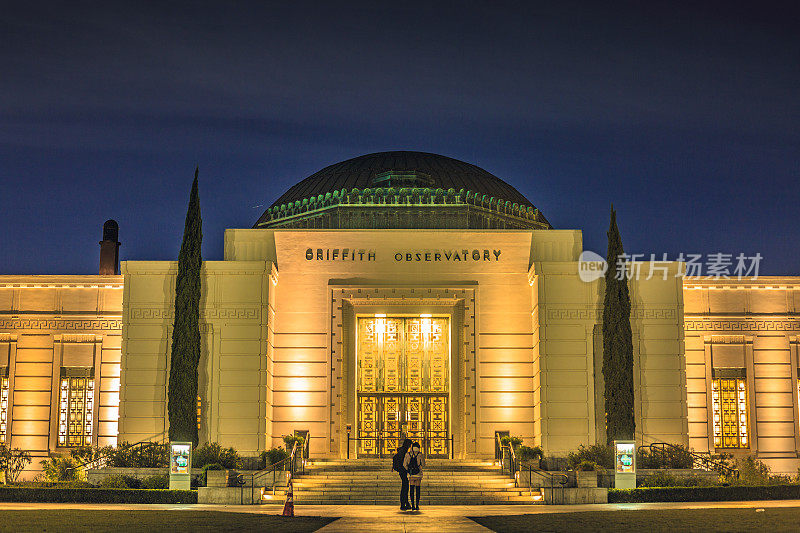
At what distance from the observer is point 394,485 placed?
26297 millimetres

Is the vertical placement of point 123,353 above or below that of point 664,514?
above

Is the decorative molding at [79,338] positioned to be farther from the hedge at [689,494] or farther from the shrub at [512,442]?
the hedge at [689,494]

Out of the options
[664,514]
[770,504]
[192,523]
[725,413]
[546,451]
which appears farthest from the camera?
[725,413]

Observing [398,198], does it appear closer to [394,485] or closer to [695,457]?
[394,485]

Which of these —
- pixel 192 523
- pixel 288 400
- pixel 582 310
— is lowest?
pixel 192 523

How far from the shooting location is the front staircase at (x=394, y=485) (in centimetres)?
2531

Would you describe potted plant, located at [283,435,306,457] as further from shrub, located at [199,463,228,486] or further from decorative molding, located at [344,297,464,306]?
decorative molding, located at [344,297,464,306]

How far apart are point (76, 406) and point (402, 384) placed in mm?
11095

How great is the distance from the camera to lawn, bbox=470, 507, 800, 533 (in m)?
17.9

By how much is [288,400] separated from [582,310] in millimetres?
9803

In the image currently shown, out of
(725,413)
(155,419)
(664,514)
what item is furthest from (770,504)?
(155,419)

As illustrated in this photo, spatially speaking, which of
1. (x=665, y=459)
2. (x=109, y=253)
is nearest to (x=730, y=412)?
(x=665, y=459)

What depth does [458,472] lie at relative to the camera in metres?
28.0

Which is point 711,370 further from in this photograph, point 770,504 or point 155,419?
point 155,419
